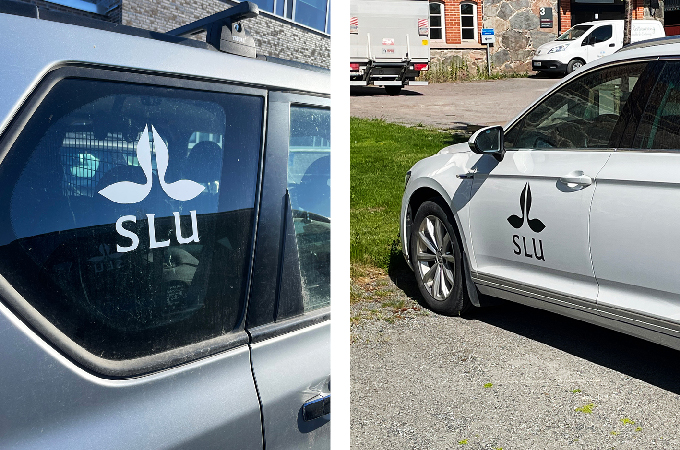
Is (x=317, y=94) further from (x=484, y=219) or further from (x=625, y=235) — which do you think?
(x=484, y=219)

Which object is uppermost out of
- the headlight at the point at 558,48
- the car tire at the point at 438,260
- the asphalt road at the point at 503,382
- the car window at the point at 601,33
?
the car window at the point at 601,33

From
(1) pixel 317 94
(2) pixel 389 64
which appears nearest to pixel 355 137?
(2) pixel 389 64

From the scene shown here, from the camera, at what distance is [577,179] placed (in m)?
3.41

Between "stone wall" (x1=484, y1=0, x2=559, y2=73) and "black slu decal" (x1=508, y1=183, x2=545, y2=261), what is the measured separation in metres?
1.11

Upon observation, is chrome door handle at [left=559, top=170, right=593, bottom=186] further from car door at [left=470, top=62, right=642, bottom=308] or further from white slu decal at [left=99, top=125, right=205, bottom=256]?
white slu decal at [left=99, top=125, right=205, bottom=256]

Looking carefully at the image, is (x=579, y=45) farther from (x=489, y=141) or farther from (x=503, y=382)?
(x=503, y=382)

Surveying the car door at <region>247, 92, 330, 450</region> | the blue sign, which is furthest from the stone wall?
the car door at <region>247, 92, 330, 450</region>

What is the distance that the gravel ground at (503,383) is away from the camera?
3049 mm

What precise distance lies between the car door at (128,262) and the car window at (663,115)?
2487 mm

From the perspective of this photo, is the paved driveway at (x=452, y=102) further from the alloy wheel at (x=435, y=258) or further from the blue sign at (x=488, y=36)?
the alloy wheel at (x=435, y=258)

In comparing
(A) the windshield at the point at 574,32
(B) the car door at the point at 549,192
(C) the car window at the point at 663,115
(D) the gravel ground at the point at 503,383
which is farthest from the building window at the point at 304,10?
(A) the windshield at the point at 574,32

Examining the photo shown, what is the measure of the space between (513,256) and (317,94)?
9.12ft

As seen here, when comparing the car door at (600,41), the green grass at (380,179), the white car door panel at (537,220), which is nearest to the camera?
the white car door panel at (537,220)

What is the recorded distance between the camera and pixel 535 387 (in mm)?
3465
